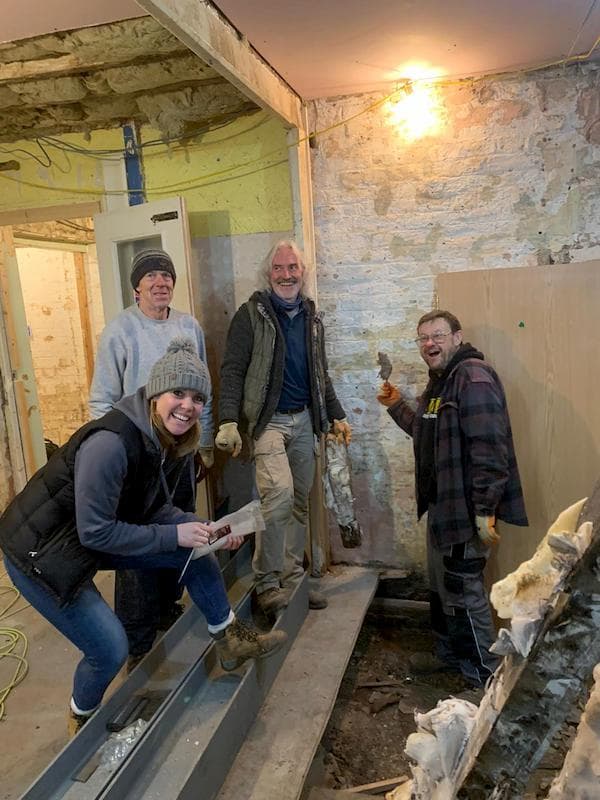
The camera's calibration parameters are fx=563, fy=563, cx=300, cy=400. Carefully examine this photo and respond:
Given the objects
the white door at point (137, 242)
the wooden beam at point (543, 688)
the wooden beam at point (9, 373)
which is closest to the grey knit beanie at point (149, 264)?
the white door at point (137, 242)

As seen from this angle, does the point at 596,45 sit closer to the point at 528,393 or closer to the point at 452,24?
the point at 452,24

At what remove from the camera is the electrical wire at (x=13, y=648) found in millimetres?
2258

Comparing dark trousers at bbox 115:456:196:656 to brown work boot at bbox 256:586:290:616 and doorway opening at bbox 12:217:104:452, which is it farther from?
doorway opening at bbox 12:217:104:452

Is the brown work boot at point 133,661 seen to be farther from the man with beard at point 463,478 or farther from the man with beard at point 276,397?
the man with beard at point 463,478

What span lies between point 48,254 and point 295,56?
4267 mm

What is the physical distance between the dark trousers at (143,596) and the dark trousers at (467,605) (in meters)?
1.08

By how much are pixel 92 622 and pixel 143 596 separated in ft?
1.67

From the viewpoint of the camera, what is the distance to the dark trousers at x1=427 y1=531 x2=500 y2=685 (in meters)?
Answer: 2.33

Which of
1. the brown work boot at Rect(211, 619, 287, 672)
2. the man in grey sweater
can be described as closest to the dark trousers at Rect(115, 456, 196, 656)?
the man in grey sweater

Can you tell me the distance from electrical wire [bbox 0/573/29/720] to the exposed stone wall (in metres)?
1.73

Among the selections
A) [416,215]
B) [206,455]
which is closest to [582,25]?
[416,215]

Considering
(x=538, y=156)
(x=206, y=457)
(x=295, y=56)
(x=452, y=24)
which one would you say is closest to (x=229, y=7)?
(x=295, y=56)

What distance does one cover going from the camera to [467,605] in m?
2.34

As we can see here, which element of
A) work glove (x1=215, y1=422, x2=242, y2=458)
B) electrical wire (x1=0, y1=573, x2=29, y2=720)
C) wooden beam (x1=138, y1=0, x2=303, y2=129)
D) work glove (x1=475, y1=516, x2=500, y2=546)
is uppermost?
wooden beam (x1=138, y1=0, x2=303, y2=129)
